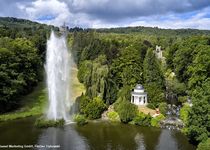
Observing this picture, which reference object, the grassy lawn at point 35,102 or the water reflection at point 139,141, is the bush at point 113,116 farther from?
the grassy lawn at point 35,102

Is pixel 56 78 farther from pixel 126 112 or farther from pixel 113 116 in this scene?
pixel 126 112

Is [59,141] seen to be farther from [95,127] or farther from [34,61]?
[34,61]

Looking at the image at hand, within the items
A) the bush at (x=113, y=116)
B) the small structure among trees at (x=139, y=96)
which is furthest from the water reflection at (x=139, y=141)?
the small structure among trees at (x=139, y=96)

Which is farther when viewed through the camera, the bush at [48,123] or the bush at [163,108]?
the bush at [163,108]

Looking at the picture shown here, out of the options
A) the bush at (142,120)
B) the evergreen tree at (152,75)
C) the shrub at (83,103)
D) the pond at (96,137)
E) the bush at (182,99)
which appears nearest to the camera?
the pond at (96,137)

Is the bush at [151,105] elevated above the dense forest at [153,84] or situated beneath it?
situated beneath

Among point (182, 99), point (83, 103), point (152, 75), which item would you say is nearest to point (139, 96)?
point (152, 75)
